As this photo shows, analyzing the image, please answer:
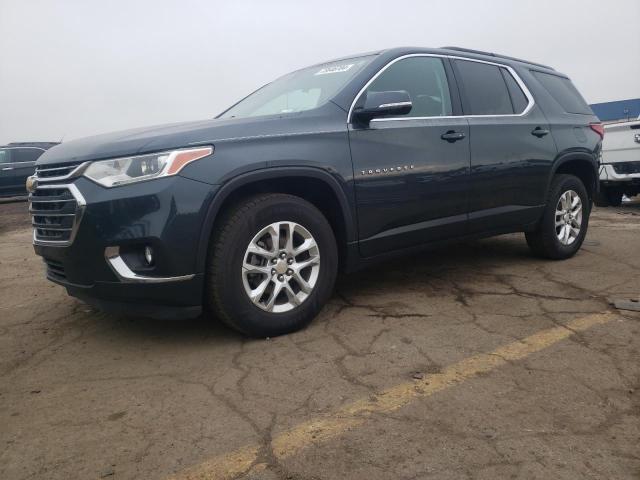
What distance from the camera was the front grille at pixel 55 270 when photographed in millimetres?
3006

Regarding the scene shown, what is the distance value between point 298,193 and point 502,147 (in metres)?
1.87

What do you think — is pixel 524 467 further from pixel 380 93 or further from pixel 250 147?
pixel 380 93

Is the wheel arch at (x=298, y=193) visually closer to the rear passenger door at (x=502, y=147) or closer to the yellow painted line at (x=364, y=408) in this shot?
the yellow painted line at (x=364, y=408)

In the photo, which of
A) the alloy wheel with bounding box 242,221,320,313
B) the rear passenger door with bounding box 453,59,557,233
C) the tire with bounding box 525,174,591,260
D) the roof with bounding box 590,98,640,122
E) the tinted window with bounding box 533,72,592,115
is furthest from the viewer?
the roof with bounding box 590,98,640,122

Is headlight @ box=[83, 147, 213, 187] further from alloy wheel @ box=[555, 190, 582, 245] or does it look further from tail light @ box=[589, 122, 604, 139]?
tail light @ box=[589, 122, 604, 139]

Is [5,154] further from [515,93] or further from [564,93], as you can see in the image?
[564,93]

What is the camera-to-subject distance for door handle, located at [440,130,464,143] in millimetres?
3814

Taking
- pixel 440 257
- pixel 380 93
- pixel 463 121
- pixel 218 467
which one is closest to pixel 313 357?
pixel 218 467

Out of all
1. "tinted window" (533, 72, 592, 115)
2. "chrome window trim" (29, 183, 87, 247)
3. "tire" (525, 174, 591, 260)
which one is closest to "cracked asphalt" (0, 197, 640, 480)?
"chrome window trim" (29, 183, 87, 247)

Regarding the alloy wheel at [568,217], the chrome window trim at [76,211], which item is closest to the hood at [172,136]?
the chrome window trim at [76,211]

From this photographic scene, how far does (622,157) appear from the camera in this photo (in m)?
8.64

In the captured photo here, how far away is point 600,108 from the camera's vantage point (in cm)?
2783

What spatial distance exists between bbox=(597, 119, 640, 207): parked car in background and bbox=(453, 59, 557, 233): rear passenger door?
4.81 metres

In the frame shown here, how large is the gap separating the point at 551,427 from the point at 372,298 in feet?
6.14
